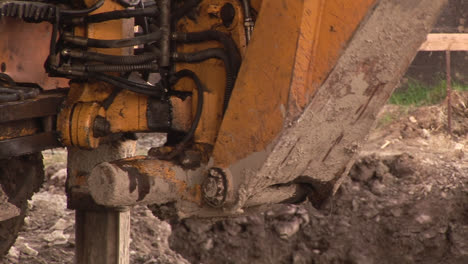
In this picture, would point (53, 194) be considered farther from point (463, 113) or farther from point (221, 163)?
point (463, 113)

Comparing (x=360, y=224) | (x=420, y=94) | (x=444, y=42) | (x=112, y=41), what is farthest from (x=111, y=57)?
(x=420, y=94)

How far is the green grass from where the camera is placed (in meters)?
6.66

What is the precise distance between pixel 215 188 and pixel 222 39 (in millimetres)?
528

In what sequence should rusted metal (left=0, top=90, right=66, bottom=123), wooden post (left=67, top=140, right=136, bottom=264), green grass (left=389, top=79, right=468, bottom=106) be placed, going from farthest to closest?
1. green grass (left=389, top=79, right=468, bottom=106)
2. wooden post (left=67, top=140, right=136, bottom=264)
3. rusted metal (left=0, top=90, right=66, bottom=123)

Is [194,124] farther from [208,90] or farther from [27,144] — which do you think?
[27,144]

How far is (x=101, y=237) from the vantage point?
3371 millimetres

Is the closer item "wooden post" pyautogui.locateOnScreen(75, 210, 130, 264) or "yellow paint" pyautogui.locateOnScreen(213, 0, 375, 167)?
"yellow paint" pyautogui.locateOnScreen(213, 0, 375, 167)

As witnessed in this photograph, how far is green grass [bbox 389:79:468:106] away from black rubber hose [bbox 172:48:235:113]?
4346mm

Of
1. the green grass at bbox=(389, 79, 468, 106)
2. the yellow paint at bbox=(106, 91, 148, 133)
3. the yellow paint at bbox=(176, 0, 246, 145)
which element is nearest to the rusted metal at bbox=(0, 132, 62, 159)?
the yellow paint at bbox=(106, 91, 148, 133)

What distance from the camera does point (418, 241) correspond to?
5020 millimetres

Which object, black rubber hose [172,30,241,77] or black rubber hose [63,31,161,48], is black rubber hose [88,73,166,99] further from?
black rubber hose [172,30,241,77]

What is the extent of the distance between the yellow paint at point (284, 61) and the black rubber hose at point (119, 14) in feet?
1.64

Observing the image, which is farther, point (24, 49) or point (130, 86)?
point (24, 49)

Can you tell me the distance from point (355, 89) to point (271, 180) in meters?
0.42
